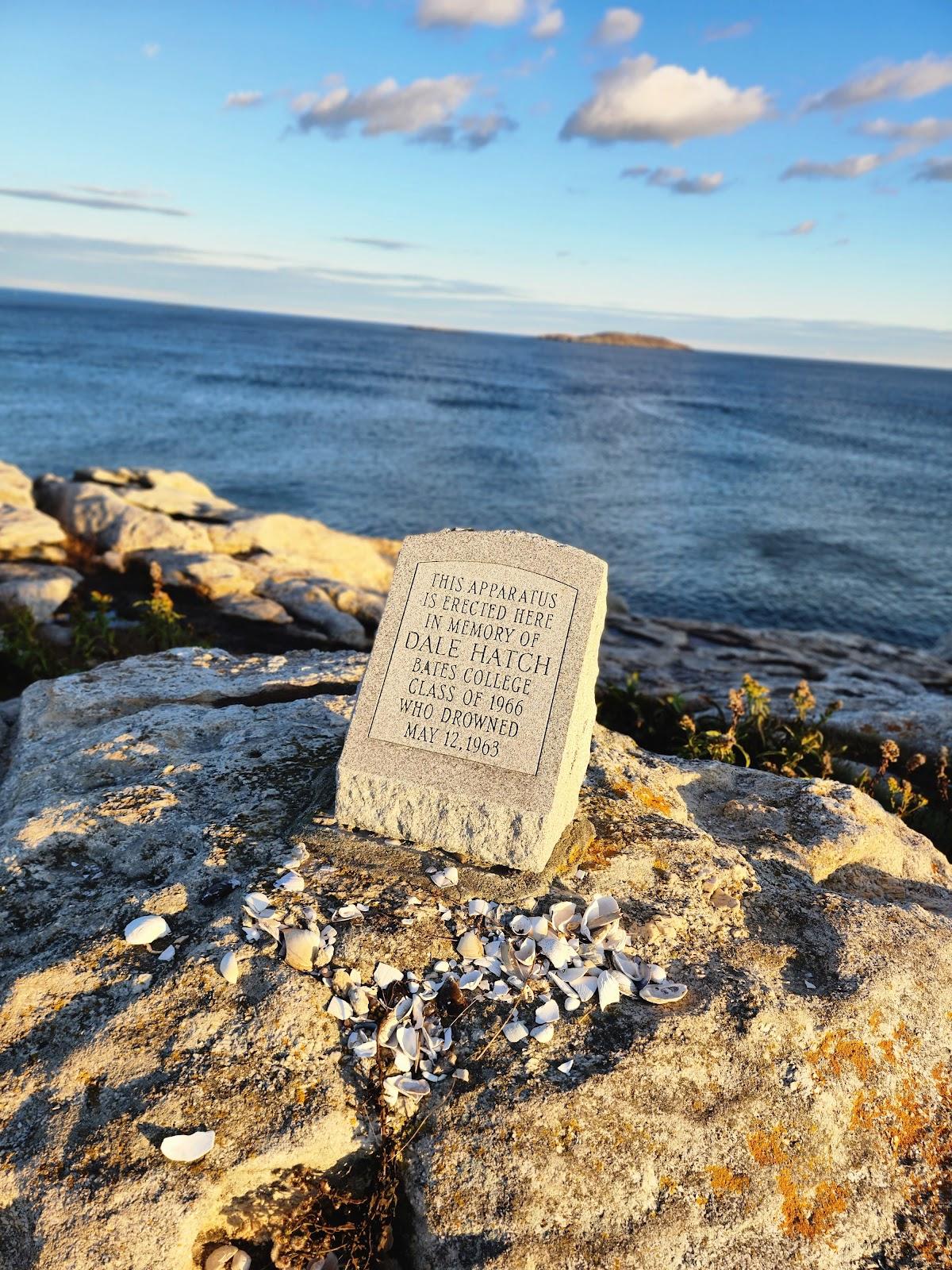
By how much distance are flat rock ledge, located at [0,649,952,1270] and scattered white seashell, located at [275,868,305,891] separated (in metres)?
0.08

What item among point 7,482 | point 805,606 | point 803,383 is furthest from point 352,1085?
point 803,383

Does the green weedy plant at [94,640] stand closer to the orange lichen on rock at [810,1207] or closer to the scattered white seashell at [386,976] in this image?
the scattered white seashell at [386,976]

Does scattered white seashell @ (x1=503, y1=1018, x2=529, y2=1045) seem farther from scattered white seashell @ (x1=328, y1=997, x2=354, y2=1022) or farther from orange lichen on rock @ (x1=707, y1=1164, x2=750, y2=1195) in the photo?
orange lichen on rock @ (x1=707, y1=1164, x2=750, y2=1195)

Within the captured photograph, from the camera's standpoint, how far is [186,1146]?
12.1 ft

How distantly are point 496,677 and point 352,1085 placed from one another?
2823 mm

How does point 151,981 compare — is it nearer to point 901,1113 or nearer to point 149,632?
point 901,1113

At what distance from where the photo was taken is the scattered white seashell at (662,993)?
4.70m

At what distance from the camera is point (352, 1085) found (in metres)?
4.12

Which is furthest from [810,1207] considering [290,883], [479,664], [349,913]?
[479,664]

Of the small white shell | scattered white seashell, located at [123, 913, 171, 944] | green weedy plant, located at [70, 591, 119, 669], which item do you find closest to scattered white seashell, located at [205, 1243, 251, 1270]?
the small white shell

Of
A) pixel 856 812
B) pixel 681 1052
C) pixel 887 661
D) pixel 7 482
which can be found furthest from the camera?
pixel 7 482

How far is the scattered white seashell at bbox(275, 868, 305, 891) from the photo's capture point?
5207mm

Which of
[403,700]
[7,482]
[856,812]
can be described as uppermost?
[403,700]

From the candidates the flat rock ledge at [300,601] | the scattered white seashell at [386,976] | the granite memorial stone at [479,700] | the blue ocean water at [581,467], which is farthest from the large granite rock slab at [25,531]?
the scattered white seashell at [386,976]
